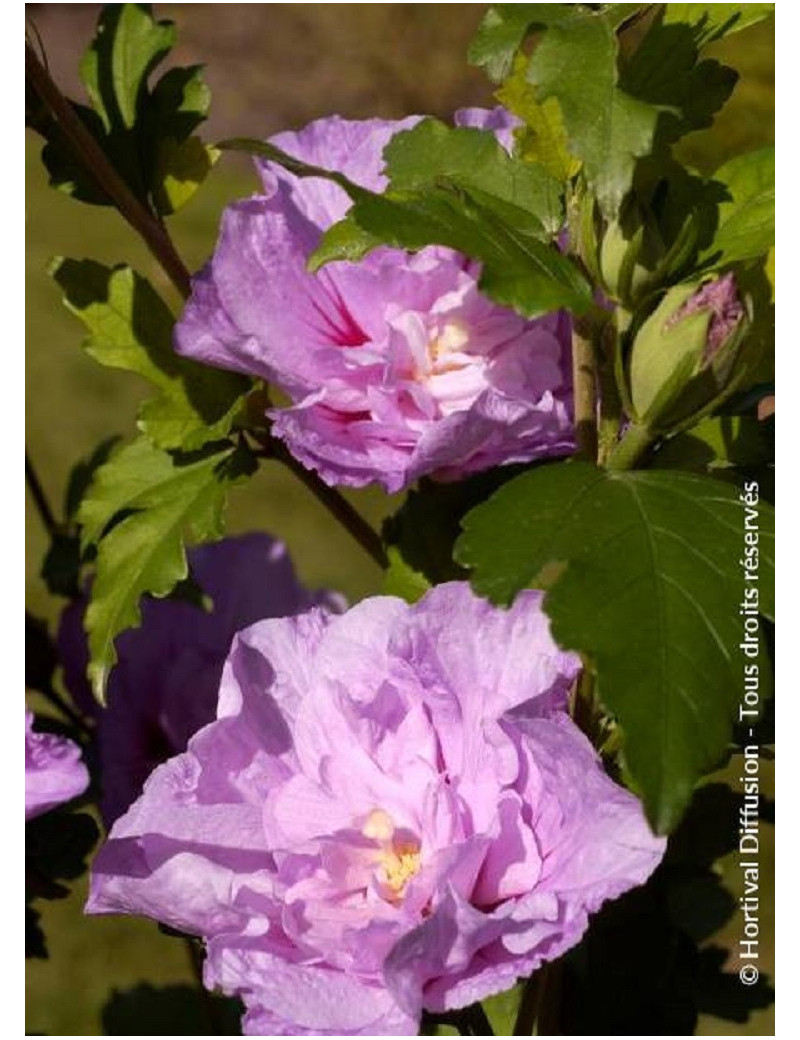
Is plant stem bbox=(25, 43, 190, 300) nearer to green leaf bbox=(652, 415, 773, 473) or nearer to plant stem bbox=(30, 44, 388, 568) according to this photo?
plant stem bbox=(30, 44, 388, 568)

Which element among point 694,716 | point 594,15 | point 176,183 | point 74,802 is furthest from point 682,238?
point 74,802

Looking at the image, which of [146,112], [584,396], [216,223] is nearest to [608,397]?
[584,396]

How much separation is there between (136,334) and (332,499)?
0.13 metres

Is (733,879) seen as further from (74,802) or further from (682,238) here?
(682,238)

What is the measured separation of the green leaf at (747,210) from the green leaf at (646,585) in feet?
0.32

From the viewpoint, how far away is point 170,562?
777 mm

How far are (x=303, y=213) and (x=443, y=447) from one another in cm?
13

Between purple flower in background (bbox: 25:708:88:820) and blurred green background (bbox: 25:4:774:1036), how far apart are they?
1.19 feet

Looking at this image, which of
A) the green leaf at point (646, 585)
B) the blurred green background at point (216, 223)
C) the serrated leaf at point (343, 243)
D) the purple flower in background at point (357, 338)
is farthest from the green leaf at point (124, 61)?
the blurred green background at point (216, 223)

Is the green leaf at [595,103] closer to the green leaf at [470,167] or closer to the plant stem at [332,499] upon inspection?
the green leaf at [470,167]

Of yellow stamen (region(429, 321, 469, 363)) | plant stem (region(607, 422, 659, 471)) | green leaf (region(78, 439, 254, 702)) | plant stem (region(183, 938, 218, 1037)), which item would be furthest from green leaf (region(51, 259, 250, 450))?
plant stem (region(183, 938, 218, 1037))

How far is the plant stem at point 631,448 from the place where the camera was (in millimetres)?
633

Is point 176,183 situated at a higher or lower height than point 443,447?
higher

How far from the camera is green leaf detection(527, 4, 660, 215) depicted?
58cm
